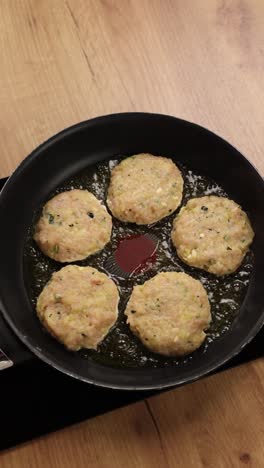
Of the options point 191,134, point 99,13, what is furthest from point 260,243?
point 99,13

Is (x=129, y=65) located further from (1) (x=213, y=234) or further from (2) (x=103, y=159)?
(1) (x=213, y=234)

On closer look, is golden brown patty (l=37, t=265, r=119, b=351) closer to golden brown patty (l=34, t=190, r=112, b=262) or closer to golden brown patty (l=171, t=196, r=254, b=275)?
golden brown patty (l=34, t=190, r=112, b=262)

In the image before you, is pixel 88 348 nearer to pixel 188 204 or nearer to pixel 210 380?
pixel 210 380

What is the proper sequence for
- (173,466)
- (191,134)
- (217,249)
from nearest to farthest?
1. (173,466)
2. (217,249)
3. (191,134)

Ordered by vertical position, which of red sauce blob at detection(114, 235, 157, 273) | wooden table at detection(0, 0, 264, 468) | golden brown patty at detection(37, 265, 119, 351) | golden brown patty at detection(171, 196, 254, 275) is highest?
wooden table at detection(0, 0, 264, 468)

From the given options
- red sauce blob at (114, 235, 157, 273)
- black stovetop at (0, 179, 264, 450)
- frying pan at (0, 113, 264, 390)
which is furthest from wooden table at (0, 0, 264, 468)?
black stovetop at (0, 179, 264, 450)

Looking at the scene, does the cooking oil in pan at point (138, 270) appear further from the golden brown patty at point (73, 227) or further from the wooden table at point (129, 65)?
the wooden table at point (129, 65)

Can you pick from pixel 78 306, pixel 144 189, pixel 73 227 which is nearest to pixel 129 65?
pixel 144 189
